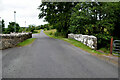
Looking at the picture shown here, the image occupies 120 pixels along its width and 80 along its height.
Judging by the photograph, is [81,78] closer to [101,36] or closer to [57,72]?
[57,72]

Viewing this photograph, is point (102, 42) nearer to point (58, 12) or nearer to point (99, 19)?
point (99, 19)

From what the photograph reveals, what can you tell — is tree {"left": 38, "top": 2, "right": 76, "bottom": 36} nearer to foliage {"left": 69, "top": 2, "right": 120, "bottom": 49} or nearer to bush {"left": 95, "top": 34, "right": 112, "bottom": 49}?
foliage {"left": 69, "top": 2, "right": 120, "bottom": 49}

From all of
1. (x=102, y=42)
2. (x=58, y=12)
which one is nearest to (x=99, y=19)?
(x=102, y=42)

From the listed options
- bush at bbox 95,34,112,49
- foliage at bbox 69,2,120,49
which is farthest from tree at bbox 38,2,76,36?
bush at bbox 95,34,112,49

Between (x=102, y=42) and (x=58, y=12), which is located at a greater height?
(x=58, y=12)

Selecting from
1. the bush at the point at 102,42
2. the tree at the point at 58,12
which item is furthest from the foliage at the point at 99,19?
the tree at the point at 58,12

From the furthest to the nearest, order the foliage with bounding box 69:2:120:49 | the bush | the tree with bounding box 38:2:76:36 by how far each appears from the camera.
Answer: the tree with bounding box 38:2:76:36
the bush
the foliage with bounding box 69:2:120:49

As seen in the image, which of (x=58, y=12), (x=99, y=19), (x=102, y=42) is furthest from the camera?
(x=58, y=12)

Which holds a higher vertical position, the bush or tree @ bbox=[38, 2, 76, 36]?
tree @ bbox=[38, 2, 76, 36]

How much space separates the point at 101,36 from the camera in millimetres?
15664

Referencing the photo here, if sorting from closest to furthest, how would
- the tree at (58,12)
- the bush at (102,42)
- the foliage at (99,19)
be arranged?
the foliage at (99,19)
the bush at (102,42)
the tree at (58,12)

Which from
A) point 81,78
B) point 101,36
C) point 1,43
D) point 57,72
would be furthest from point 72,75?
point 101,36

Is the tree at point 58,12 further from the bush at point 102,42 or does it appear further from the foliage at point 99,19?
the bush at point 102,42

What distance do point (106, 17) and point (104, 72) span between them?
44.6ft
